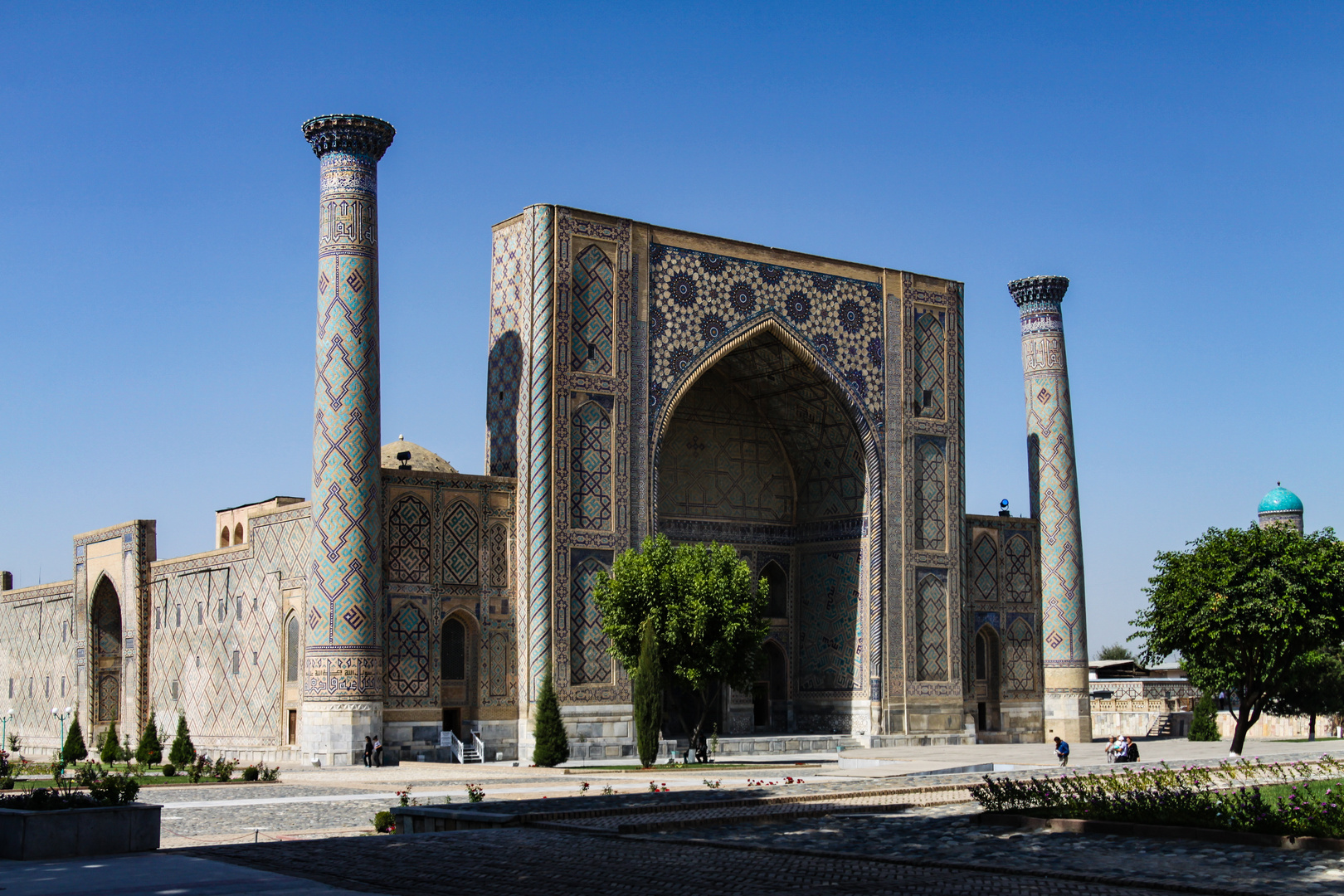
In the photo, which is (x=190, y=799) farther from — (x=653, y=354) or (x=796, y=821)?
(x=653, y=354)

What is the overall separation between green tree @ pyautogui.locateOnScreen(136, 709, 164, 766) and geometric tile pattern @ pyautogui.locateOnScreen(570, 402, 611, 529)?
8451 mm

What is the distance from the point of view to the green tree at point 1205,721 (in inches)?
1194

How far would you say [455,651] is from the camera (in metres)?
23.8

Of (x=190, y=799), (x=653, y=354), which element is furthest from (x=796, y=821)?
(x=653, y=354)

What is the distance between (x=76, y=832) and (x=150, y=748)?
17.5 m

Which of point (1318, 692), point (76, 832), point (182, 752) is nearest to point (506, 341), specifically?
point (182, 752)

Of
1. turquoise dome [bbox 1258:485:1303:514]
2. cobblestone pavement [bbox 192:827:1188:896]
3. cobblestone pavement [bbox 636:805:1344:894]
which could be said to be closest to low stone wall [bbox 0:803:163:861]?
cobblestone pavement [bbox 192:827:1188:896]

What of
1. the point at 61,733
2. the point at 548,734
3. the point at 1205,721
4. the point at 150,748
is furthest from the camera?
the point at 1205,721

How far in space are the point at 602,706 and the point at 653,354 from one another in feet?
19.8

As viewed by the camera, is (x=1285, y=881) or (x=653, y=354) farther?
(x=653, y=354)

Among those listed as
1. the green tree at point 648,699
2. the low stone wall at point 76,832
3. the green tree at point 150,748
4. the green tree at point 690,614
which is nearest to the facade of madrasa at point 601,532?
the green tree at point 150,748

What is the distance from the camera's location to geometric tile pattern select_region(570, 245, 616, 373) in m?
24.2

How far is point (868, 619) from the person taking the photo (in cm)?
2722

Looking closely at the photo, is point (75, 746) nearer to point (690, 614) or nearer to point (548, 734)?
point (548, 734)
